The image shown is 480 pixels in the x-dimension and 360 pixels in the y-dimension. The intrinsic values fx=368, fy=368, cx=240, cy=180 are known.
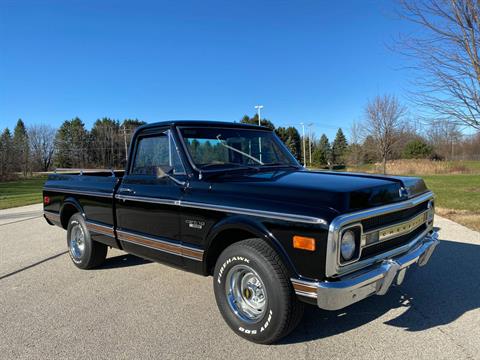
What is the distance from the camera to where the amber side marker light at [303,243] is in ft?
8.58

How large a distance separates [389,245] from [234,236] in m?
1.35

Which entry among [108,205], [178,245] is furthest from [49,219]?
[178,245]

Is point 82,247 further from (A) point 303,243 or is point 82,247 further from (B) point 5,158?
(B) point 5,158

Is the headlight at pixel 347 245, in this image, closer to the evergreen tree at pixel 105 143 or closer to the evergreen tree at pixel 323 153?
the evergreen tree at pixel 105 143

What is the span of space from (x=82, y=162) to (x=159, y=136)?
5519 cm

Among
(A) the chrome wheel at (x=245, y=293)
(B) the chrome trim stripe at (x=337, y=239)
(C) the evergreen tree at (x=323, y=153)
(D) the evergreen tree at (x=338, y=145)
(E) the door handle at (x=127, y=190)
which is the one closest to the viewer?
(B) the chrome trim stripe at (x=337, y=239)

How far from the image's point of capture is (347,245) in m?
2.68

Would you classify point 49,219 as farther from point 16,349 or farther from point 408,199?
point 408,199

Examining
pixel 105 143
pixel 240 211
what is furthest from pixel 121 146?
pixel 240 211

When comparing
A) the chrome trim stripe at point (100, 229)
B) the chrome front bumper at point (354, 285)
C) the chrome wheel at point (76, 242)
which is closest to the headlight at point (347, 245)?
the chrome front bumper at point (354, 285)

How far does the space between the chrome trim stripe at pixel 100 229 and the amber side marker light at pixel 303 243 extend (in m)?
2.75

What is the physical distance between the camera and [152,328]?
11.4 ft

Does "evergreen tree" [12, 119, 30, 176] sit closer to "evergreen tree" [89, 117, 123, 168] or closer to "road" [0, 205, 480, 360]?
"evergreen tree" [89, 117, 123, 168]

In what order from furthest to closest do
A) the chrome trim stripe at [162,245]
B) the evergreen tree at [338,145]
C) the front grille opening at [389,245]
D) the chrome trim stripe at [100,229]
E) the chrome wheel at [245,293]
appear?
the evergreen tree at [338,145] → the chrome trim stripe at [100,229] → the chrome trim stripe at [162,245] → the chrome wheel at [245,293] → the front grille opening at [389,245]
